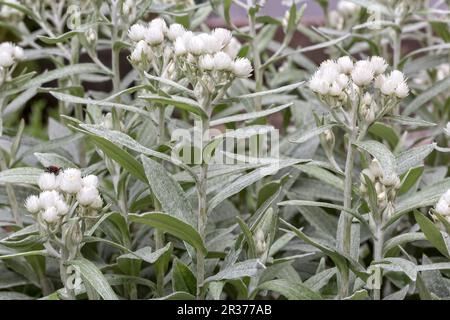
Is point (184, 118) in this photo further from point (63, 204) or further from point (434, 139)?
point (63, 204)

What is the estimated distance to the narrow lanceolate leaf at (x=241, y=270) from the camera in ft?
3.63

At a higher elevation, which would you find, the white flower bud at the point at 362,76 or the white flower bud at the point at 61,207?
the white flower bud at the point at 362,76

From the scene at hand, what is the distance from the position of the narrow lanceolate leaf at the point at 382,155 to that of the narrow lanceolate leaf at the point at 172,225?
0.90 ft

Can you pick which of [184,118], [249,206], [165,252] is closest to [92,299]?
[165,252]

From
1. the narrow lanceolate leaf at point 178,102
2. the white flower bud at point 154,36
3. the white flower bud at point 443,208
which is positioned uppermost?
the white flower bud at point 154,36

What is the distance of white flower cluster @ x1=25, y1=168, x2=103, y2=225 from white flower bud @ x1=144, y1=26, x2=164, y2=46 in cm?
27

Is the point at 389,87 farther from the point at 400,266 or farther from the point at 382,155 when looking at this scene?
the point at 400,266

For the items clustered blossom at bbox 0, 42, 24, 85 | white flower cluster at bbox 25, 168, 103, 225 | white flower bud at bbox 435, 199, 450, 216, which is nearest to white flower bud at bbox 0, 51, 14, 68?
clustered blossom at bbox 0, 42, 24, 85

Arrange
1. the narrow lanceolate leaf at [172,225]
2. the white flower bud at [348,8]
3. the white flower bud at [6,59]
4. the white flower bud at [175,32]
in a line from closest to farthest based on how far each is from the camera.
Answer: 1. the narrow lanceolate leaf at [172,225]
2. the white flower bud at [175,32]
3. the white flower bud at [6,59]
4. the white flower bud at [348,8]

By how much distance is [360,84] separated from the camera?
1.16m

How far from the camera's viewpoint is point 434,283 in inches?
51.9

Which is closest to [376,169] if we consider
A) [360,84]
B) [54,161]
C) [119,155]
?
[360,84]

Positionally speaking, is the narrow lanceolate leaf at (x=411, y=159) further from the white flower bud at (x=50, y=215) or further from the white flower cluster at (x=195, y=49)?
the white flower bud at (x=50, y=215)

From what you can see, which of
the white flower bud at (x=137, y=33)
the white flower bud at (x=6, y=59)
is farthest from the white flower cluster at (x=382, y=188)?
the white flower bud at (x=6, y=59)
